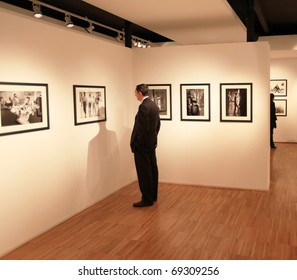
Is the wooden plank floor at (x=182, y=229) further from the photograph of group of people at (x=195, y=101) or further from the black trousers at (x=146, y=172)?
the photograph of group of people at (x=195, y=101)

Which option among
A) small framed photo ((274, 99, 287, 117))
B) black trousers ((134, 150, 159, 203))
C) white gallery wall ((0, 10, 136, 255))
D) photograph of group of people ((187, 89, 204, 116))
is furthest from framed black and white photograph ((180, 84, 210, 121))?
small framed photo ((274, 99, 287, 117))

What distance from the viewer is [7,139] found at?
14.1ft

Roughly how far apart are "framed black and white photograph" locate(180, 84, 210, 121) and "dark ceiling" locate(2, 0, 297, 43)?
1.25 metres

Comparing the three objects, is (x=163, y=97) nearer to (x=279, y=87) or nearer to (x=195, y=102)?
(x=195, y=102)

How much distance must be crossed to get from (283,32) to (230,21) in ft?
14.5

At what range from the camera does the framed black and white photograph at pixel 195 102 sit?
696 cm

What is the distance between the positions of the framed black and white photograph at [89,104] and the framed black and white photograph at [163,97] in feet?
4.05

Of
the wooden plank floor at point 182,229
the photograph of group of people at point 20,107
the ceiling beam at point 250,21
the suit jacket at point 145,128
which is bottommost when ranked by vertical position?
the wooden plank floor at point 182,229

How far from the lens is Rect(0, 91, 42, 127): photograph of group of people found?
168 inches

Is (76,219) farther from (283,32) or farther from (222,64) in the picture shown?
(283,32)

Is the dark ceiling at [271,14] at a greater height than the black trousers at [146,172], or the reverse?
the dark ceiling at [271,14]

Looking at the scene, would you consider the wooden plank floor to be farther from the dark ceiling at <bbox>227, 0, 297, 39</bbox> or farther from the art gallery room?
the dark ceiling at <bbox>227, 0, 297, 39</bbox>

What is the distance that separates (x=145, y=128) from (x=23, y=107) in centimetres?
181

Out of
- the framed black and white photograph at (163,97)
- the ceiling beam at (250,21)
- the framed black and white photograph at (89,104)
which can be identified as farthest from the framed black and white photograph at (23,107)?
the ceiling beam at (250,21)
